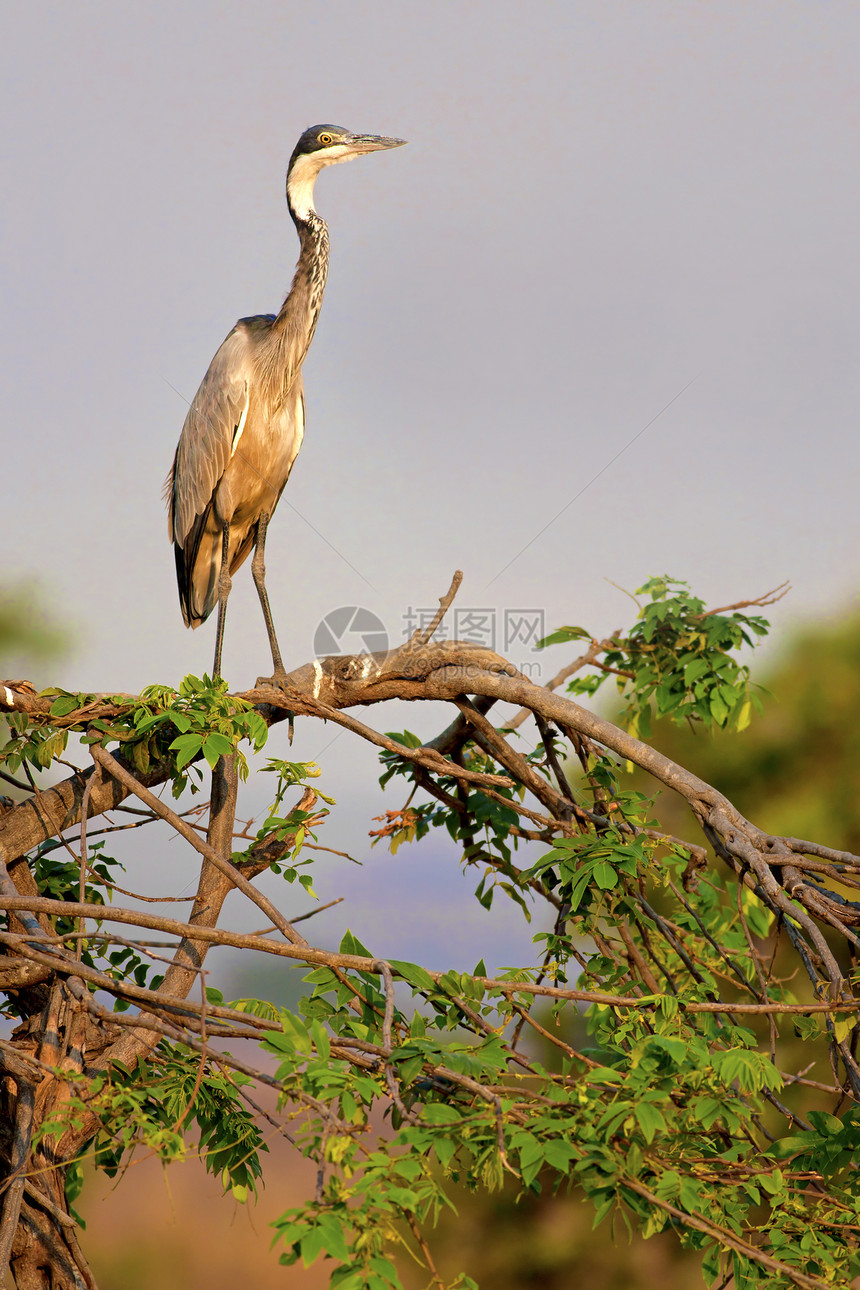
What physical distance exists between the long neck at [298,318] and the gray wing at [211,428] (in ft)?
0.42

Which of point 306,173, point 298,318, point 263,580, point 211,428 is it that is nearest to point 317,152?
point 306,173

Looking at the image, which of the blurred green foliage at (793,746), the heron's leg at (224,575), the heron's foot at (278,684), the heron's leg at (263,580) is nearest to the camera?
the heron's foot at (278,684)

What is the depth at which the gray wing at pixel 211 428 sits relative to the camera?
4.70 meters

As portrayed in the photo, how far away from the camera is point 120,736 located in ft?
10.0

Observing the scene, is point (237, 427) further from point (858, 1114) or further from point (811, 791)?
point (811, 791)

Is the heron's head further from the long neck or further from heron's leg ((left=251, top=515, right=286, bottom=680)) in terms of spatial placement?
heron's leg ((left=251, top=515, right=286, bottom=680))

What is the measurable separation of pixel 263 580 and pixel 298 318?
1.19 metres

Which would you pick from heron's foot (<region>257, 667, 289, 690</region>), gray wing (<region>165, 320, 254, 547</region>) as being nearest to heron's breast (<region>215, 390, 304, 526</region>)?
gray wing (<region>165, 320, 254, 547</region>)

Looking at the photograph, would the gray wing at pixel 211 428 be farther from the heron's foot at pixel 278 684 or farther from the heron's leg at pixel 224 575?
the heron's foot at pixel 278 684

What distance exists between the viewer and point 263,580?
4.81 metres

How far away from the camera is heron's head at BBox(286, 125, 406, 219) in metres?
4.82

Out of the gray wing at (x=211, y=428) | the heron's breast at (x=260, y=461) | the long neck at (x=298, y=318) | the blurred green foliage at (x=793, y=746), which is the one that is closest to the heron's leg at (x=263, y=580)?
the heron's breast at (x=260, y=461)

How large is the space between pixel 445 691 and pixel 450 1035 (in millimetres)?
1276

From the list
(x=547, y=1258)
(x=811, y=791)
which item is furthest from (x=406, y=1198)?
(x=811, y=791)
